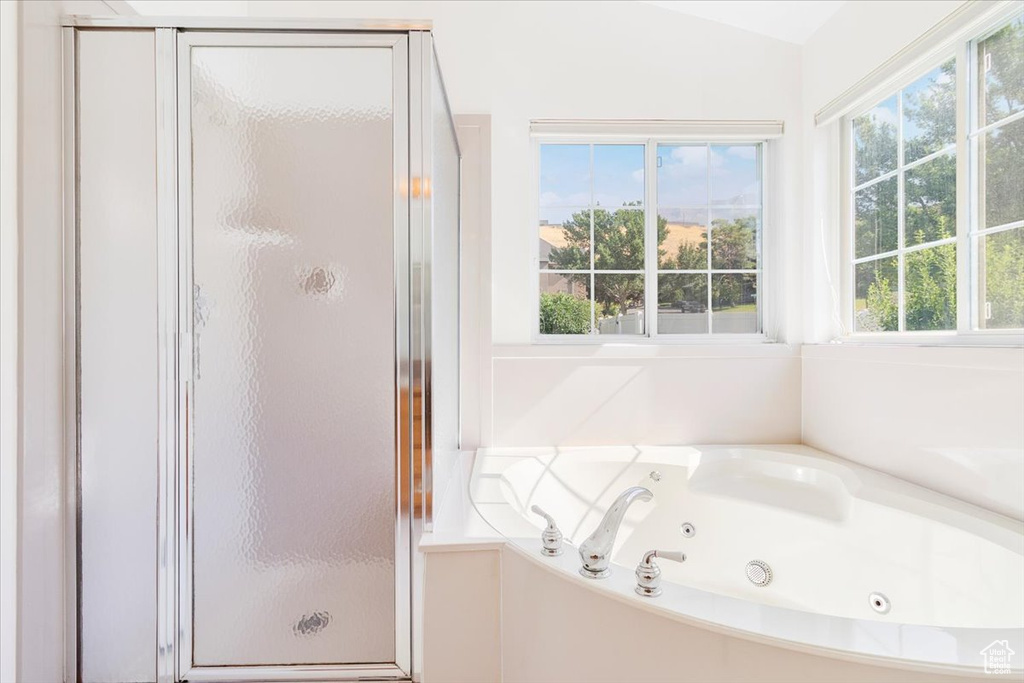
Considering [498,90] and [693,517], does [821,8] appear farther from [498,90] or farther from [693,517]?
[693,517]

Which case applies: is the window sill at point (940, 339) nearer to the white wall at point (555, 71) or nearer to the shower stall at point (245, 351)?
the white wall at point (555, 71)

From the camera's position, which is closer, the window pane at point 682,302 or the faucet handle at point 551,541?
the faucet handle at point 551,541

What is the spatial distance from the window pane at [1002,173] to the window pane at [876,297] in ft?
1.35

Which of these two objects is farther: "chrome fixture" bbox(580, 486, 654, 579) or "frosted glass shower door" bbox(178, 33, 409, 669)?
"frosted glass shower door" bbox(178, 33, 409, 669)

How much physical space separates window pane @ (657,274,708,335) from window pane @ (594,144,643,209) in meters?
0.41

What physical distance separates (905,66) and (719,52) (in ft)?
2.44

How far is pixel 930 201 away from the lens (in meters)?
1.64

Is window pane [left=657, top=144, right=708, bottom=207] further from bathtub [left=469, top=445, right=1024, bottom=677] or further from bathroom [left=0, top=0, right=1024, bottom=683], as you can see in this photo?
bathtub [left=469, top=445, right=1024, bottom=677]

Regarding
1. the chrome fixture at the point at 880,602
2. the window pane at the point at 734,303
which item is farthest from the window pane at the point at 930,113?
the chrome fixture at the point at 880,602

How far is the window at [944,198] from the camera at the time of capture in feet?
4.50

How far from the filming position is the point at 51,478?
118 cm

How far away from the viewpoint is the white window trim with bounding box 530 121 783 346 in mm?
2154

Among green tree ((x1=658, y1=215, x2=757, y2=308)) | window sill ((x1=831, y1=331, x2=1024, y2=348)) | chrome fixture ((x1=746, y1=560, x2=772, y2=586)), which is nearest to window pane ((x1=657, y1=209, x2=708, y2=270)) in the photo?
green tree ((x1=658, y1=215, x2=757, y2=308))

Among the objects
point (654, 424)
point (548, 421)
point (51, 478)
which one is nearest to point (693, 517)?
point (654, 424)
